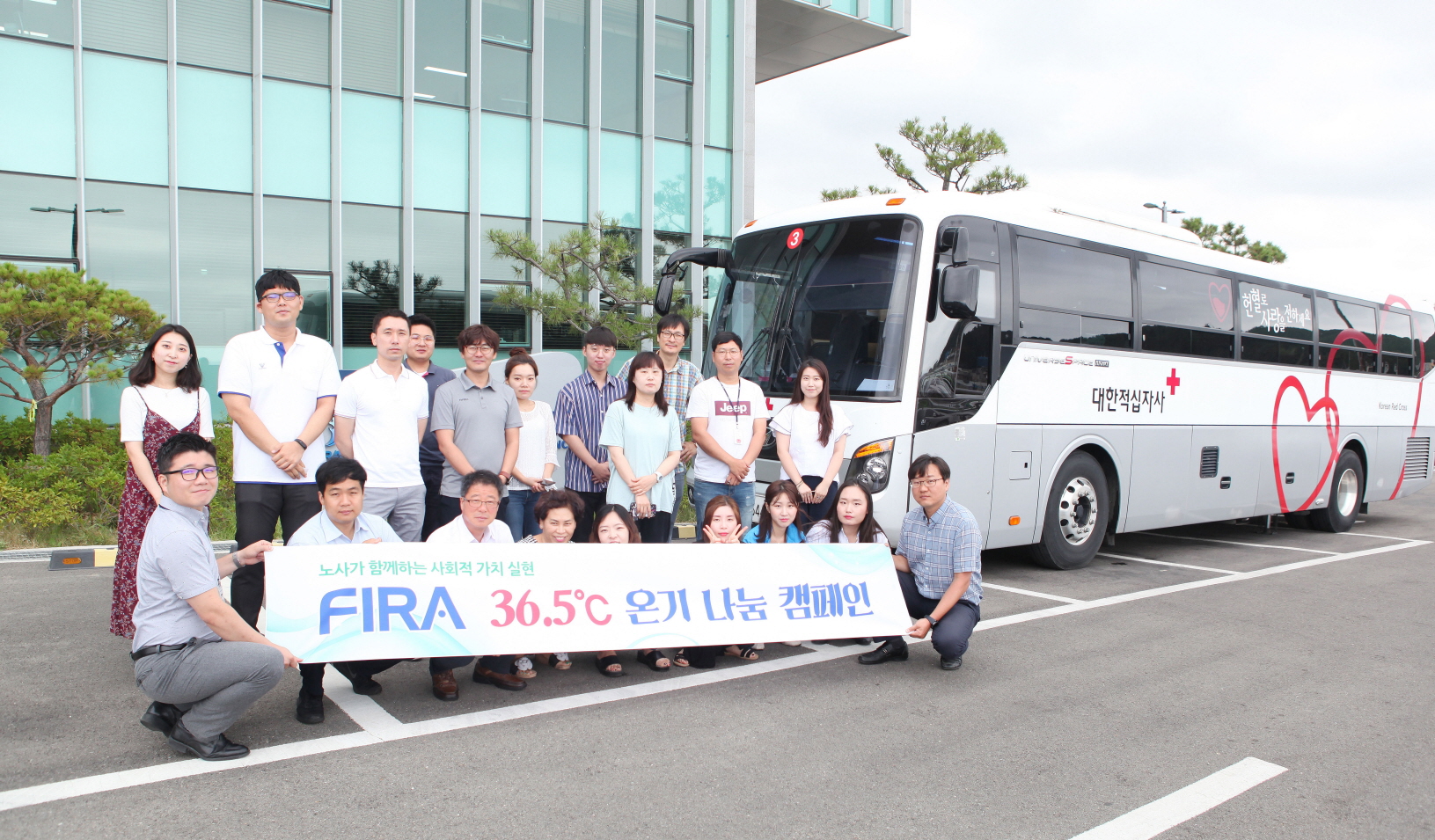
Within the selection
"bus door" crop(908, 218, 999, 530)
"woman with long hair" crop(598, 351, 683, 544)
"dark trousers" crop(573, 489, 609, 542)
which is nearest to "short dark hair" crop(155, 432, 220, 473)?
"woman with long hair" crop(598, 351, 683, 544)

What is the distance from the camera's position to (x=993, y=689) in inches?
201

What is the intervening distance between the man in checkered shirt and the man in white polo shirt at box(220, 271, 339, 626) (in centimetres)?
331

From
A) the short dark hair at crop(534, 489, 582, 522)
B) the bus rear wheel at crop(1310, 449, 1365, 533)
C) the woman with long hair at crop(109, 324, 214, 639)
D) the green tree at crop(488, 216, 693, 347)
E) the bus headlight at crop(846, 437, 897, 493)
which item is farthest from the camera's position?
the green tree at crop(488, 216, 693, 347)

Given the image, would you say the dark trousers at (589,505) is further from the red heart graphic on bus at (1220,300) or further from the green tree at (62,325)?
the red heart graphic on bus at (1220,300)

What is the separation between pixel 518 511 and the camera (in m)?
6.07

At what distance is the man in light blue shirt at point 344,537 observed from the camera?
171 inches

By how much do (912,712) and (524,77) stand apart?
15.1 m

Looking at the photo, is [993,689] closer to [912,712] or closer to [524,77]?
[912,712]

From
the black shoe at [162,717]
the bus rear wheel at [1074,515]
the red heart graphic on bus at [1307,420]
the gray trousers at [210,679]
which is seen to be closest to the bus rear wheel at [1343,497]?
the red heart graphic on bus at [1307,420]

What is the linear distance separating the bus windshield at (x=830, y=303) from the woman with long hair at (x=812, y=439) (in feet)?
2.72

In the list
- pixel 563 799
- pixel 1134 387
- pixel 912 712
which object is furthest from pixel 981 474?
pixel 563 799

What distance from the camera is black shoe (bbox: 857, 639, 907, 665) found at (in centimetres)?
557

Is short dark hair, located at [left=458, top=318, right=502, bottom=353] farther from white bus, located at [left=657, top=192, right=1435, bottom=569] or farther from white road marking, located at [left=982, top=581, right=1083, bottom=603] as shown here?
white road marking, located at [left=982, top=581, right=1083, bottom=603]

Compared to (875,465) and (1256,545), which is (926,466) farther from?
(1256,545)
